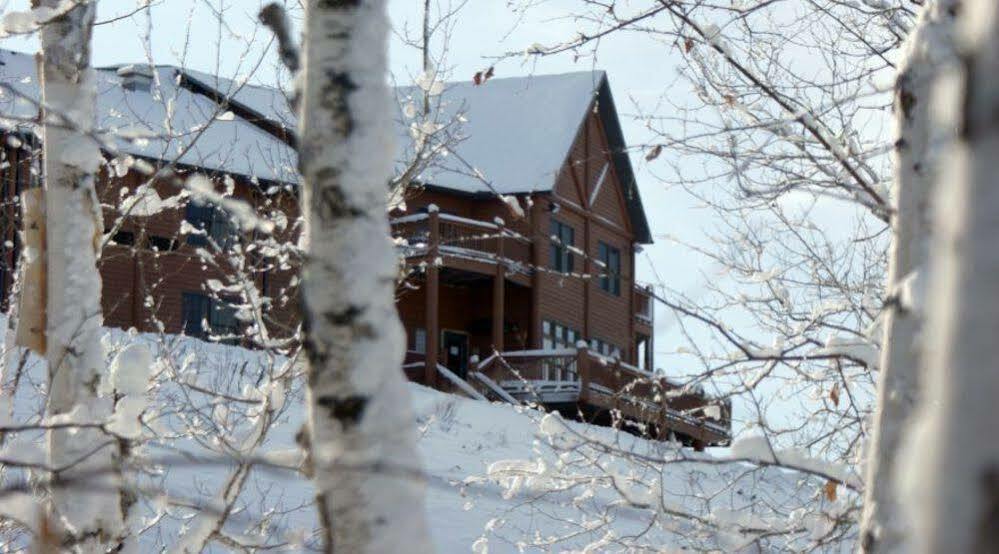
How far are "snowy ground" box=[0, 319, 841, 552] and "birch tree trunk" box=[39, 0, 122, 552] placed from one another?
1.44ft

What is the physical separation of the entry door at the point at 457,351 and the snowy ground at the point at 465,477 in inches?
279

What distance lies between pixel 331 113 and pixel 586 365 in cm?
2424

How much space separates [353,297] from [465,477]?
12.8m

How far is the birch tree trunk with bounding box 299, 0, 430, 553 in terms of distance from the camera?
2.68 meters

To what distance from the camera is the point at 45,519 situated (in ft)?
8.13

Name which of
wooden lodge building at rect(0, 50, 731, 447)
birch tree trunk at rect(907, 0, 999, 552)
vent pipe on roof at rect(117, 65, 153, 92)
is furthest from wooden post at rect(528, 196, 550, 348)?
birch tree trunk at rect(907, 0, 999, 552)

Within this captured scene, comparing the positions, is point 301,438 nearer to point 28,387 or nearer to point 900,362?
point 900,362

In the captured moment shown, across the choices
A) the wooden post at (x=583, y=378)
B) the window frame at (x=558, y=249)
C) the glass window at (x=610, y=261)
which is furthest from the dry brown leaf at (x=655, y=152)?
the glass window at (x=610, y=261)

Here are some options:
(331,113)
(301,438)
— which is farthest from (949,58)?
(301,438)

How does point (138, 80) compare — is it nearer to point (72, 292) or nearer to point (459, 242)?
point (459, 242)

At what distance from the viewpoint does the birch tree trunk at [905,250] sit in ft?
10.9

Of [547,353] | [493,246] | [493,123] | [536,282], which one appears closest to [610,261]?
[536,282]

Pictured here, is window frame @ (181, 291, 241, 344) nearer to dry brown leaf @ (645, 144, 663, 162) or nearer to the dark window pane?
the dark window pane

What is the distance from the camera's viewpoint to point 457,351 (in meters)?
31.1
